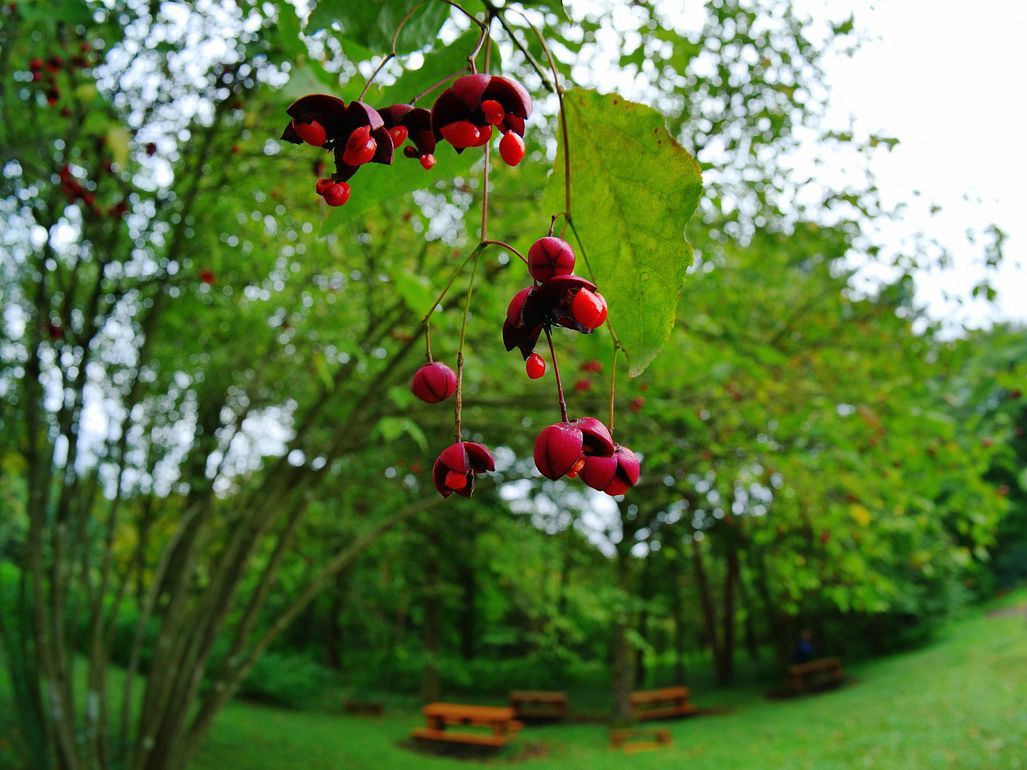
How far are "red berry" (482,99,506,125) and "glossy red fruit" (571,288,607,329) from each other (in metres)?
0.18

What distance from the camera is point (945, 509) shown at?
6.08 metres

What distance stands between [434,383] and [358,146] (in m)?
0.27

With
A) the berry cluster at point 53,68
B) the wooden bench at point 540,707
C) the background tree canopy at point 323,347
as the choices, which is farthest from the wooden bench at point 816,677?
the berry cluster at point 53,68

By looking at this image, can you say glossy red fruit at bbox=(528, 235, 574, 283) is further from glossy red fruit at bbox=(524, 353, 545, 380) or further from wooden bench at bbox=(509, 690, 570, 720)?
wooden bench at bbox=(509, 690, 570, 720)

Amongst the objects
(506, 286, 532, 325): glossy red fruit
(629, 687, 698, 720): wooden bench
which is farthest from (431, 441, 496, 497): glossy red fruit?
(629, 687, 698, 720): wooden bench

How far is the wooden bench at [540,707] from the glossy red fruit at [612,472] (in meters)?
18.0

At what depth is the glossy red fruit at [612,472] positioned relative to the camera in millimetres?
747

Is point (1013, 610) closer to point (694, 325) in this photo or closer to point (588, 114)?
point (694, 325)

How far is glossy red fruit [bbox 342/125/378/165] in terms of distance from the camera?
2.31 feet

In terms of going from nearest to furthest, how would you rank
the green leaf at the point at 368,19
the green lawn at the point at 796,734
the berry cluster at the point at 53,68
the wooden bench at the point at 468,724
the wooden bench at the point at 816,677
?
the green leaf at the point at 368,19, the berry cluster at the point at 53,68, the green lawn at the point at 796,734, the wooden bench at the point at 468,724, the wooden bench at the point at 816,677

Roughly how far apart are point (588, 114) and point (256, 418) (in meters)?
8.91

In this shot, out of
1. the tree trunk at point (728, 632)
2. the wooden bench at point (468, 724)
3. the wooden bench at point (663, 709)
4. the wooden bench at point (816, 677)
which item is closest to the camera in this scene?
the wooden bench at point (468, 724)

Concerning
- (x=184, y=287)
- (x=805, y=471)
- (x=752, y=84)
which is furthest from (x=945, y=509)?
(x=184, y=287)

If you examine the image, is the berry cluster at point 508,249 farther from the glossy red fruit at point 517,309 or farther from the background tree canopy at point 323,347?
the background tree canopy at point 323,347
